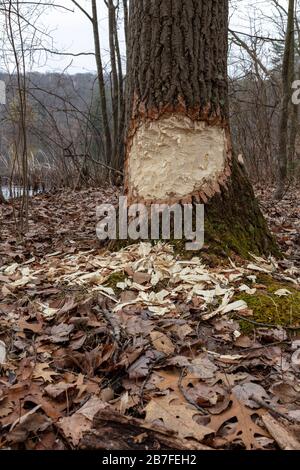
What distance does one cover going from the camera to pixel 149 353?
5.79 ft

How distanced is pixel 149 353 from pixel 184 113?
1.63m

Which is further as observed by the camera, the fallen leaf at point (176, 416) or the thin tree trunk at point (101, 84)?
the thin tree trunk at point (101, 84)

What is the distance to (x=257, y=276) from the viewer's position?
244 centimetres

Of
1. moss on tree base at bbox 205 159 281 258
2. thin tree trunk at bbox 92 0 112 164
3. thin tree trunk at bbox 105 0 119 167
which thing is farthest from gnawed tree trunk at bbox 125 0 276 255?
thin tree trunk at bbox 92 0 112 164

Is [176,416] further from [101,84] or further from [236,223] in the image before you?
[101,84]

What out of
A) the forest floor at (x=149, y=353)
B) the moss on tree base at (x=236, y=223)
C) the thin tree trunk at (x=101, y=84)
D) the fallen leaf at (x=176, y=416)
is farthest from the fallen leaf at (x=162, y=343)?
the thin tree trunk at (x=101, y=84)

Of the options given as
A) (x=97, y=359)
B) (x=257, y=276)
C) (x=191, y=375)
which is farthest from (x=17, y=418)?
(x=257, y=276)

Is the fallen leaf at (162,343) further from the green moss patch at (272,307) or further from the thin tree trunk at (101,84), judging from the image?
the thin tree trunk at (101,84)

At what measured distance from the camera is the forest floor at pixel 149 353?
133cm

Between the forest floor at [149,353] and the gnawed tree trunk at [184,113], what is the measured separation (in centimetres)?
37

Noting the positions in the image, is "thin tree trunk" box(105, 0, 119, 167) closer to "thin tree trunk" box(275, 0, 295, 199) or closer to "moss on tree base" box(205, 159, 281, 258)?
"thin tree trunk" box(275, 0, 295, 199)

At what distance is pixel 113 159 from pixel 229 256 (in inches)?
299

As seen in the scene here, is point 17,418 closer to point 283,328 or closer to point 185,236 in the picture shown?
point 283,328
